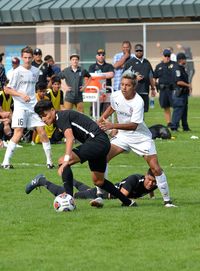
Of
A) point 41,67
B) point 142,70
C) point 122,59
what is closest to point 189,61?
point 122,59

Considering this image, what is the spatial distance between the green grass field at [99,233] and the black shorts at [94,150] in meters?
0.61

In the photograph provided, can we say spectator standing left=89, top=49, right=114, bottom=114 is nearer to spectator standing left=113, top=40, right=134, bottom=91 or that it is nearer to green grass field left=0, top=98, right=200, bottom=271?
spectator standing left=113, top=40, right=134, bottom=91

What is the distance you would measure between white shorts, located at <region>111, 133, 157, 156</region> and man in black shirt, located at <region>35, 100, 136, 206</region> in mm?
437

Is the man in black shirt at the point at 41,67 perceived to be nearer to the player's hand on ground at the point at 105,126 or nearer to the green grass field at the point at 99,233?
the green grass field at the point at 99,233

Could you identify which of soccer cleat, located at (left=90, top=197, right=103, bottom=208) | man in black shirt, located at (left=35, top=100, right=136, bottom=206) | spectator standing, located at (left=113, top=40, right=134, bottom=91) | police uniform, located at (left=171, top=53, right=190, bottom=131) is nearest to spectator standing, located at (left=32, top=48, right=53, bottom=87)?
spectator standing, located at (left=113, top=40, right=134, bottom=91)

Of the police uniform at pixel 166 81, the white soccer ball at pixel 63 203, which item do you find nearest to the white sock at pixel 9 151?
the white soccer ball at pixel 63 203

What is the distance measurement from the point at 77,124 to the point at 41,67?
43.1ft

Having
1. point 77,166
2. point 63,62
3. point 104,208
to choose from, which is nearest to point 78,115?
point 104,208

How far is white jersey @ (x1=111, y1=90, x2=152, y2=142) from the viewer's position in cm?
1276

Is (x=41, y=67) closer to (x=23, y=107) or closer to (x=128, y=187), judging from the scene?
(x=23, y=107)

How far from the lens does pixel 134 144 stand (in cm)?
1293

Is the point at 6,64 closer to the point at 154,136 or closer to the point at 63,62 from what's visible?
the point at 63,62

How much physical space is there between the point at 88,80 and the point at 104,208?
39.4 ft

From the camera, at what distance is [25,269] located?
9062mm
